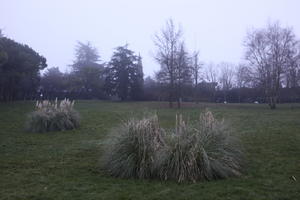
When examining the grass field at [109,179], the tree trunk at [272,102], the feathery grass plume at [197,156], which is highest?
the tree trunk at [272,102]

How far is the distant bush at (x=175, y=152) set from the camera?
4.99m

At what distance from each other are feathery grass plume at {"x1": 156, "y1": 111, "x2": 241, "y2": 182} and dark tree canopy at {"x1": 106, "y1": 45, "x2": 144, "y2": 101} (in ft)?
95.1

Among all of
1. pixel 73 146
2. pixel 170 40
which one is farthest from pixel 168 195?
pixel 170 40

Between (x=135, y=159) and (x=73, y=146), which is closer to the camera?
(x=135, y=159)

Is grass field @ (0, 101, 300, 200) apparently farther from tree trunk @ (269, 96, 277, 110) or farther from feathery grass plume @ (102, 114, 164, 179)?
tree trunk @ (269, 96, 277, 110)

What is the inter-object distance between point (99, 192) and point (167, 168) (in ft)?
3.86

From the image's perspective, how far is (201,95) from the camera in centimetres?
4003

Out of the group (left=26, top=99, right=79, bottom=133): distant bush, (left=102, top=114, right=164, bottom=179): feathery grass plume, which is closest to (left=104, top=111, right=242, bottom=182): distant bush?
(left=102, top=114, right=164, bottom=179): feathery grass plume

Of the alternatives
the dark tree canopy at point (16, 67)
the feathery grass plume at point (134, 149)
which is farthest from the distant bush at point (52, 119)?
the dark tree canopy at point (16, 67)

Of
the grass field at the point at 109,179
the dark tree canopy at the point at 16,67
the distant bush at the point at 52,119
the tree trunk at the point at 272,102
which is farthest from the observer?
the tree trunk at the point at 272,102

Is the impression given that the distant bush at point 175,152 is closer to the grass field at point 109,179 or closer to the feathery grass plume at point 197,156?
the feathery grass plume at point 197,156

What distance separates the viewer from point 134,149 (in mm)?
5430

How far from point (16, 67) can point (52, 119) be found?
54.1 ft

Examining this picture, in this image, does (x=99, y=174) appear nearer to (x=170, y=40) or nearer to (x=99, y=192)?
(x=99, y=192)
